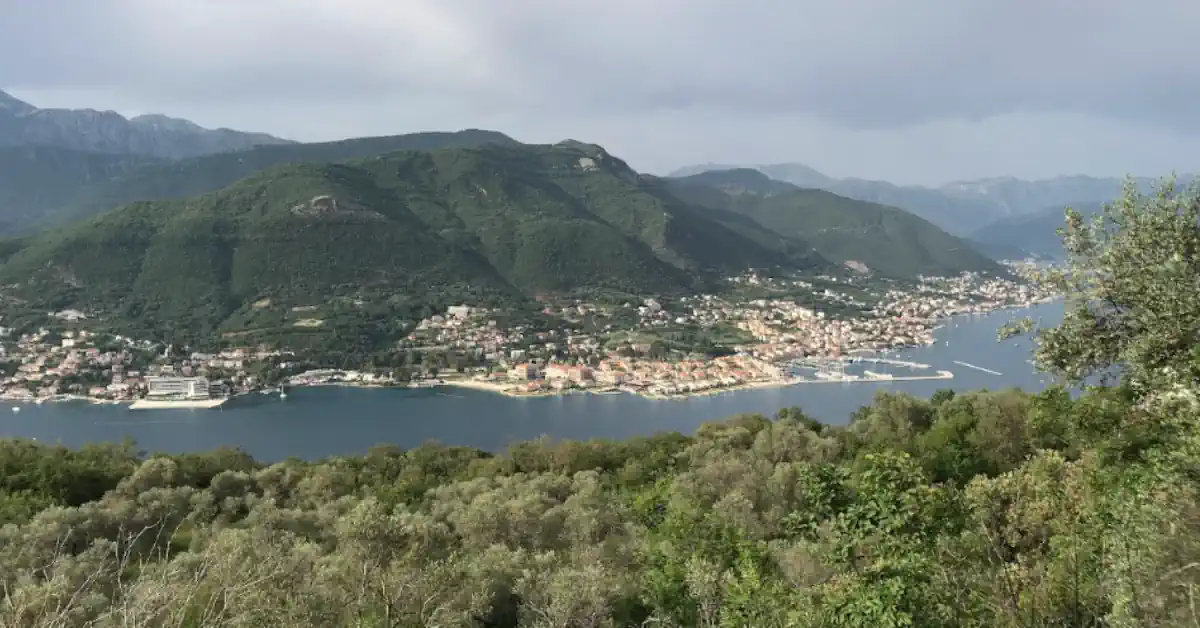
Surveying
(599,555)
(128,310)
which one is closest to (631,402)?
(599,555)

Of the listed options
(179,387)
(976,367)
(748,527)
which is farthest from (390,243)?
(748,527)

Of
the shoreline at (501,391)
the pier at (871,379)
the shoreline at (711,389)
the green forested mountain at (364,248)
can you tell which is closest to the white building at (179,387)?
the shoreline at (501,391)

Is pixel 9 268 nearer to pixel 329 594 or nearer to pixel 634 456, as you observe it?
pixel 634 456

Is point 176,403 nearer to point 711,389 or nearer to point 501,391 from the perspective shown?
point 501,391

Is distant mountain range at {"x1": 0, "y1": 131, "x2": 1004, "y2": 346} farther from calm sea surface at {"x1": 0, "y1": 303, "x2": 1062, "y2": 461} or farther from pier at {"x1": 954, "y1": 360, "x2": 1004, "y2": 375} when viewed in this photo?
pier at {"x1": 954, "y1": 360, "x2": 1004, "y2": 375}

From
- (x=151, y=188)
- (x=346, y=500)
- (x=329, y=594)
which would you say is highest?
(x=151, y=188)

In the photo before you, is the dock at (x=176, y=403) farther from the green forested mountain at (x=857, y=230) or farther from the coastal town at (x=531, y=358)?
the green forested mountain at (x=857, y=230)
